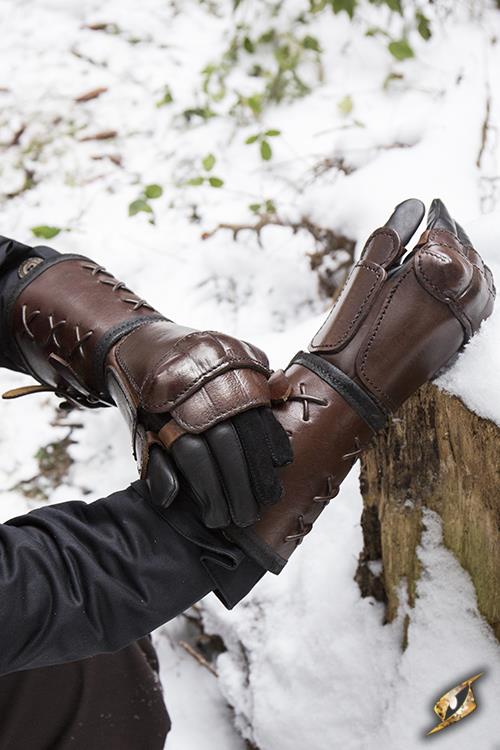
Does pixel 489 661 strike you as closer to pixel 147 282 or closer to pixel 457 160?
pixel 457 160

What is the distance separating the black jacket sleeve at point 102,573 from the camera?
1030 mm

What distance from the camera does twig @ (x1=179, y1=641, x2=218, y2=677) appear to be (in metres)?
1.77

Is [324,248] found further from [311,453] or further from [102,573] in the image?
[102,573]

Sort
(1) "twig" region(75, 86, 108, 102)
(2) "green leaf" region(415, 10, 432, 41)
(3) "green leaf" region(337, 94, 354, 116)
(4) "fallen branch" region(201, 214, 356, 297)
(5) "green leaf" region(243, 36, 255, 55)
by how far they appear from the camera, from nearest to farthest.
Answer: (4) "fallen branch" region(201, 214, 356, 297)
(2) "green leaf" region(415, 10, 432, 41)
(3) "green leaf" region(337, 94, 354, 116)
(5) "green leaf" region(243, 36, 255, 55)
(1) "twig" region(75, 86, 108, 102)

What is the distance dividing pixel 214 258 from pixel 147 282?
0.22 metres

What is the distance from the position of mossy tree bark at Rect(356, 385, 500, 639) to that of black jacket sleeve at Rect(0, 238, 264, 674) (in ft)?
1.11

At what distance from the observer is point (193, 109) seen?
2.83 metres

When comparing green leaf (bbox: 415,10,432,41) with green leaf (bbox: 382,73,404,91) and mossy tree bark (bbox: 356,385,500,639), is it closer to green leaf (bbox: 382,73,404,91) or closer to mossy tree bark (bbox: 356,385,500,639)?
green leaf (bbox: 382,73,404,91)

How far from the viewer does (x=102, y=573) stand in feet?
3.62

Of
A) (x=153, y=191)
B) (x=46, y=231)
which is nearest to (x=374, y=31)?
(x=153, y=191)

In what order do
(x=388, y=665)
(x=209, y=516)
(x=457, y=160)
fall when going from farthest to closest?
(x=457, y=160)
(x=388, y=665)
(x=209, y=516)

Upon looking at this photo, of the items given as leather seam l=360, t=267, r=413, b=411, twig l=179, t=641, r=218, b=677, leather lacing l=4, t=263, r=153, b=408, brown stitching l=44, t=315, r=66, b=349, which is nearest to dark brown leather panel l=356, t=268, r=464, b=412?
leather seam l=360, t=267, r=413, b=411

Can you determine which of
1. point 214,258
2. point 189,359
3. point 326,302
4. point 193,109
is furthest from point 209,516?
point 193,109

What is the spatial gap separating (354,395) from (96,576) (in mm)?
486
